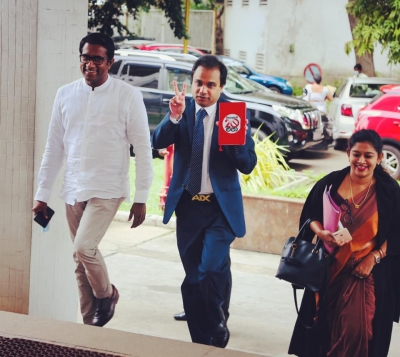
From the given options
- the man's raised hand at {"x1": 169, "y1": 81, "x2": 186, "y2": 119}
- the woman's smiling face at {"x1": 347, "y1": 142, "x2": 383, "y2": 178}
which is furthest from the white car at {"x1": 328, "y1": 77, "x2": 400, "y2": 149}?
the woman's smiling face at {"x1": 347, "y1": 142, "x2": 383, "y2": 178}

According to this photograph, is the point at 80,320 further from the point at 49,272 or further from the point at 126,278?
the point at 126,278

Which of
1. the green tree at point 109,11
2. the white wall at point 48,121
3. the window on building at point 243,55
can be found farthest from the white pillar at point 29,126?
the window on building at point 243,55

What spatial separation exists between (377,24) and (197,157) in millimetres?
10555

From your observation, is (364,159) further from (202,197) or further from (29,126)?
(29,126)

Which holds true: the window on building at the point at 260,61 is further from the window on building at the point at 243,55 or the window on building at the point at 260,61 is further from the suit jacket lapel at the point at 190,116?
the suit jacket lapel at the point at 190,116

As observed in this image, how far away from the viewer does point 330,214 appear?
4.71 m

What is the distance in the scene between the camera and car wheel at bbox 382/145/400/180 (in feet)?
43.8

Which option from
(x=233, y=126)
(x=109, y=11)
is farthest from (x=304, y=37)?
(x=233, y=126)

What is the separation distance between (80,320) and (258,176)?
408 centimetres

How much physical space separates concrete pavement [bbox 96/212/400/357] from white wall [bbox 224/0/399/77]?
19269 millimetres

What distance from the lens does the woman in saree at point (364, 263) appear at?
183 inches

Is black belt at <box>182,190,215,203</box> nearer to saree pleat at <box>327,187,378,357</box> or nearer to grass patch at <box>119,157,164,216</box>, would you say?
saree pleat at <box>327,187,378,357</box>

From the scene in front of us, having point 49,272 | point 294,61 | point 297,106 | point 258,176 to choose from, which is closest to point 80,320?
point 49,272

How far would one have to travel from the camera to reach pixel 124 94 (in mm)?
5258
